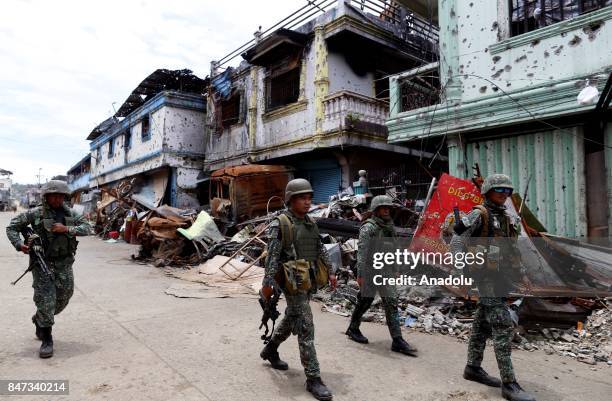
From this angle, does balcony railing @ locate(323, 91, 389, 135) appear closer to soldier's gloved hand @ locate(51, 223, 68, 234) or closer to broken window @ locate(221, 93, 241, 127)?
broken window @ locate(221, 93, 241, 127)

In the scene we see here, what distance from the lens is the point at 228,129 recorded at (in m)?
15.6

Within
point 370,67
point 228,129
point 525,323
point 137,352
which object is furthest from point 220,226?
point 525,323

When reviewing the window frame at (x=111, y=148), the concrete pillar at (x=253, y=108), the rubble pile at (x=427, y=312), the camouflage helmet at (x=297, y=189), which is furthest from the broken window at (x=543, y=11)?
the window frame at (x=111, y=148)

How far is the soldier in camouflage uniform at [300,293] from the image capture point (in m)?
3.12

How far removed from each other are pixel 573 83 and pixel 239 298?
20.1 ft

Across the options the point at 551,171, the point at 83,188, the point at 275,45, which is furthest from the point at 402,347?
the point at 83,188

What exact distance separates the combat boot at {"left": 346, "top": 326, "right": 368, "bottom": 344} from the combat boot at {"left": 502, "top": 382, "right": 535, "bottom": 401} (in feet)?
5.25

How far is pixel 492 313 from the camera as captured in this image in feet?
10.7

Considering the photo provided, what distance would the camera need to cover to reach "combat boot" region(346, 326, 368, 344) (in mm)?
4457

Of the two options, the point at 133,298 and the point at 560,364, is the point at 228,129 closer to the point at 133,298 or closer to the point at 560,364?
the point at 133,298

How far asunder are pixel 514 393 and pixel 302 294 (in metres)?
1.83

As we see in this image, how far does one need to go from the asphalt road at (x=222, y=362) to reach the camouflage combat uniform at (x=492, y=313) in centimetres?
29

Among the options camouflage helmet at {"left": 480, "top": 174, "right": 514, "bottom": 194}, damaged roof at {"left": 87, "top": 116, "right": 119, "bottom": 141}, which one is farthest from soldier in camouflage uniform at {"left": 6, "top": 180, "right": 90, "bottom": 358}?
damaged roof at {"left": 87, "top": 116, "right": 119, "bottom": 141}

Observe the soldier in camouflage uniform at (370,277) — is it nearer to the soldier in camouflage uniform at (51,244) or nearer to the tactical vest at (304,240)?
the tactical vest at (304,240)
